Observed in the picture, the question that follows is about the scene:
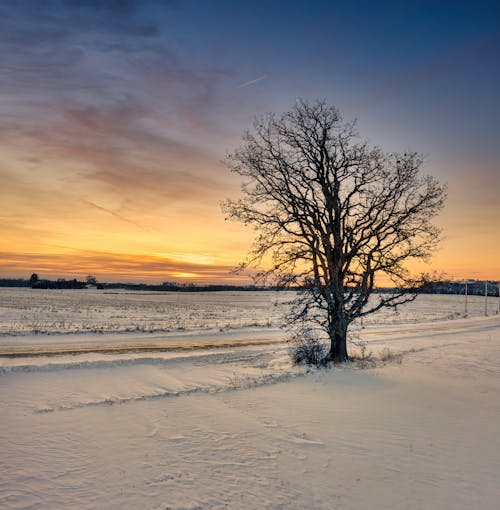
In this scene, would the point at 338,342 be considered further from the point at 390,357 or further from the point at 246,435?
the point at 246,435

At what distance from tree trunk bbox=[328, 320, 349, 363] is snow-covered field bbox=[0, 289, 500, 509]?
51.5 inches

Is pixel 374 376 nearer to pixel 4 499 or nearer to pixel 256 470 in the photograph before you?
pixel 256 470

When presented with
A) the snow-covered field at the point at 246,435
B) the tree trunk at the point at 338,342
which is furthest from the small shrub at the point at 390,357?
Result: the tree trunk at the point at 338,342

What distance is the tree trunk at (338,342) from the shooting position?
54.5 feet

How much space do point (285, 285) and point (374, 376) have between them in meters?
4.72

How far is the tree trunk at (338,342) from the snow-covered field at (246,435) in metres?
1.31

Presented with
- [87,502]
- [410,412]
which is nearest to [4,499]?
[87,502]

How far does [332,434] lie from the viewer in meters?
8.82

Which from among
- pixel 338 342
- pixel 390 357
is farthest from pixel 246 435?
pixel 390 357

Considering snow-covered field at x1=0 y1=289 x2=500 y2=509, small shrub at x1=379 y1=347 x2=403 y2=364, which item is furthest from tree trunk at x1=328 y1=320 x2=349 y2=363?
small shrub at x1=379 y1=347 x2=403 y2=364

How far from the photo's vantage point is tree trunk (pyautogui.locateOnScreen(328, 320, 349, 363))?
16609mm

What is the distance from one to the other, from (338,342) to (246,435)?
29.7ft

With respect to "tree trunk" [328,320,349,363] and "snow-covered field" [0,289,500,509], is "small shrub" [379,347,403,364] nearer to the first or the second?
"snow-covered field" [0,289,500,509]

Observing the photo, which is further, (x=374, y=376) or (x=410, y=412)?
(x=374, y=376)
